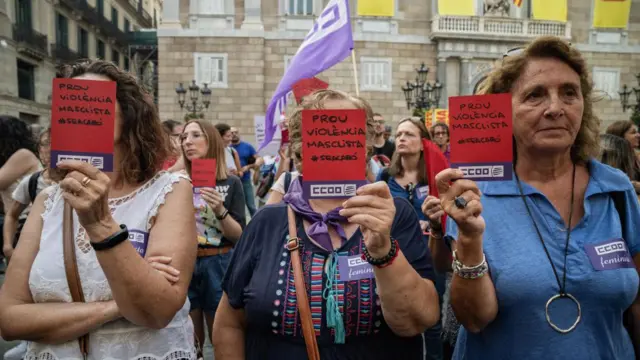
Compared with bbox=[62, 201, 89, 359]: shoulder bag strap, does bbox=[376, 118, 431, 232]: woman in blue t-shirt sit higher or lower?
higher

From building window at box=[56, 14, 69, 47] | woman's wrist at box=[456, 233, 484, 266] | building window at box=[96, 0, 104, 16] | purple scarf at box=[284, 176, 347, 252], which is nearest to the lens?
woman's wrist at box=[456, 233, 484, 266]

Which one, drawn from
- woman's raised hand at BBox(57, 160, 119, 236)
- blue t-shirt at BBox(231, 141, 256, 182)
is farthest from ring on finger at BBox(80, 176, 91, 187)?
blue t-shirt at BBox(231, 141, 256, 182)

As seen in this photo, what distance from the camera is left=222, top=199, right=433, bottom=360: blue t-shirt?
69.6 inches

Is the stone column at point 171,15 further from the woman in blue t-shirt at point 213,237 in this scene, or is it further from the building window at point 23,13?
the woman in blue t-shirt at point 213,237

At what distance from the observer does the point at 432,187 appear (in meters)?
2.45

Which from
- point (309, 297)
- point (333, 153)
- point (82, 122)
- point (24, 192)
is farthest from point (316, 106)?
point (24, 192)

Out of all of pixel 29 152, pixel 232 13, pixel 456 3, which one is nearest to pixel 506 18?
pixel 456 3

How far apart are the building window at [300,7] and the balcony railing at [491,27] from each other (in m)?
5.25

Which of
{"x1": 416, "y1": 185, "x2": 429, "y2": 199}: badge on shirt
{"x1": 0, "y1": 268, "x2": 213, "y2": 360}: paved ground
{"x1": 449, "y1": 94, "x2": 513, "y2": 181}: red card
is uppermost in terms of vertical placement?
{"x1": 449, "y1": 94, "x2": 513, "y2": 181}: red card

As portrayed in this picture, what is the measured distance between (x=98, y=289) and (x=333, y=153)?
3.25 feet

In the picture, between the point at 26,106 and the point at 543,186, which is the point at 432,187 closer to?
the point at 543,186

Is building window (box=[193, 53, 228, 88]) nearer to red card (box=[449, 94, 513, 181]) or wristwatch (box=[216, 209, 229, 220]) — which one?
wristwatch (box=[216, 209, 229, 220])

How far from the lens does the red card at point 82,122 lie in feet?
5.01

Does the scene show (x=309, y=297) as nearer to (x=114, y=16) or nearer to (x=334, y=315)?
(x=334, y=315)
